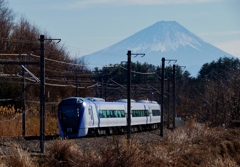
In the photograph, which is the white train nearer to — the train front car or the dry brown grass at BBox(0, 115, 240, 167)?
the train front car

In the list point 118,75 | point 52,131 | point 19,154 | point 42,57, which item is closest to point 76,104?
point 52,131

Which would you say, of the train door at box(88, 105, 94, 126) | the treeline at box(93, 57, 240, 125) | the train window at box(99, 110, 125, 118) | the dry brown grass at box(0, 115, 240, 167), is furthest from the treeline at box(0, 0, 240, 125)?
the dry brown grass at box(0, 115, 240, 167)

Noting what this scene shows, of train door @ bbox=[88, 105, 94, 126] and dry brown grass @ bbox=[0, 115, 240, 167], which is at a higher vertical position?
train door @ bbox=[88, 105, 94, 126]

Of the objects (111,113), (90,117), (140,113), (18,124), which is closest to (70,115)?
(90,117)

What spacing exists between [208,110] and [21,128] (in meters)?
25.8

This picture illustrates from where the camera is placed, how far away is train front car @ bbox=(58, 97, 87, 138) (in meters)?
31.0

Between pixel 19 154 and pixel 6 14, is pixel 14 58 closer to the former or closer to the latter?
pixel 6 14

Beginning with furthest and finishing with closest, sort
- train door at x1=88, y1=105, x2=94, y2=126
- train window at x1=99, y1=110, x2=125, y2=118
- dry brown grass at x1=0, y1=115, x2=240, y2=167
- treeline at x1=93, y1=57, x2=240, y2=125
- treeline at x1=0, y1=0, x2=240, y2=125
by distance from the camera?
treeline at x1=93, y1=57, x2=240, y2=125 → treeline at x1=0, y1=0, x2=240, y2=125 → train window at x1=99, y1=110, x2=125, y2=118 → train door at x1=88, y1=105, x2=94, y2=126 → dry brown grass at x1=0, y1=115, x2=240, y2=167

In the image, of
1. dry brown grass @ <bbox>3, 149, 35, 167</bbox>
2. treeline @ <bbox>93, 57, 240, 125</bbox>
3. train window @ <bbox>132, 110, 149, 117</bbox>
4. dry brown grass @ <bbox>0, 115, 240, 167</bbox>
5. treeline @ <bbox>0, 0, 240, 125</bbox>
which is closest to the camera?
dry brown grass @ <bbox>0, 115, 240, 167</bbox>

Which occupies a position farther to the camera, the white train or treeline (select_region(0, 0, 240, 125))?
treeline (select_region(0, 0, 240, 125))

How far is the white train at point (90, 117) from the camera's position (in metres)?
31.1

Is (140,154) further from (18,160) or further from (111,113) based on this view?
(111,113)

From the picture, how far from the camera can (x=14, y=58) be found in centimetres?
4484

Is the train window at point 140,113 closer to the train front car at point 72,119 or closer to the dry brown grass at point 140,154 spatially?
the train front car at point 72,119
